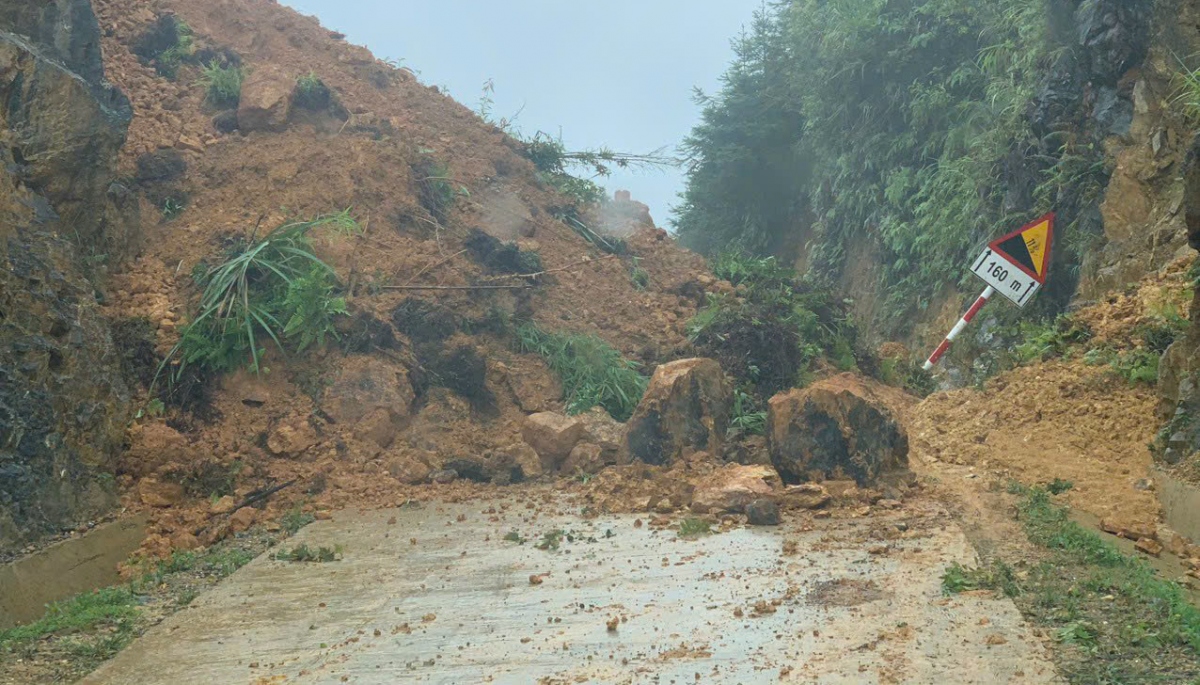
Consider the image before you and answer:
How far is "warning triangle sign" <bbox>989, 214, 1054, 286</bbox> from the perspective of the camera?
12.4 m

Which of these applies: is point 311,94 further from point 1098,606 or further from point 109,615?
point 1098,606

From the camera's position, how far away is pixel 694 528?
24.1ft

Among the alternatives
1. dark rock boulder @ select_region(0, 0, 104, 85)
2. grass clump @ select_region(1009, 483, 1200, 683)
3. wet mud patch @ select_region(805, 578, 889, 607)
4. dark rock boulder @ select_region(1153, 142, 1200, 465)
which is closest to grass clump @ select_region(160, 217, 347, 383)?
dark rock boulder @ select_region(0, 0, 104, 85)

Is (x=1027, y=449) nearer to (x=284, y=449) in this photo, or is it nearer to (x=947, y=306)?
(x=284, y=449)

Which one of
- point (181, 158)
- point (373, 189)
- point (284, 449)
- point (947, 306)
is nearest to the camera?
point (284, 449)

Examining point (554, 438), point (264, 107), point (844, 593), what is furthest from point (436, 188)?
point (844, 593)

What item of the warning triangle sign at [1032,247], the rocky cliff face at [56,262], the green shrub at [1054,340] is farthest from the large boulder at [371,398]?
the warning triangle sign at [1032,247]

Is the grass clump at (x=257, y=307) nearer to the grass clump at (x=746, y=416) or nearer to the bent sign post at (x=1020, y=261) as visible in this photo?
the grass clump at (x=746, y=416)

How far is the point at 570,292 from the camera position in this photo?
14.1 metres

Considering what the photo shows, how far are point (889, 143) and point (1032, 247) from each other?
792cm

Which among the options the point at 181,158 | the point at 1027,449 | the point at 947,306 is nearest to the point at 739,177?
the point at 947,306

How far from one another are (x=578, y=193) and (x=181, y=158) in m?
7.03

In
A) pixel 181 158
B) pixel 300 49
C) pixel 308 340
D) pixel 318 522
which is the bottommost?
pixel 318 522

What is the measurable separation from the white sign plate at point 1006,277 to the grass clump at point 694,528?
6.32m
